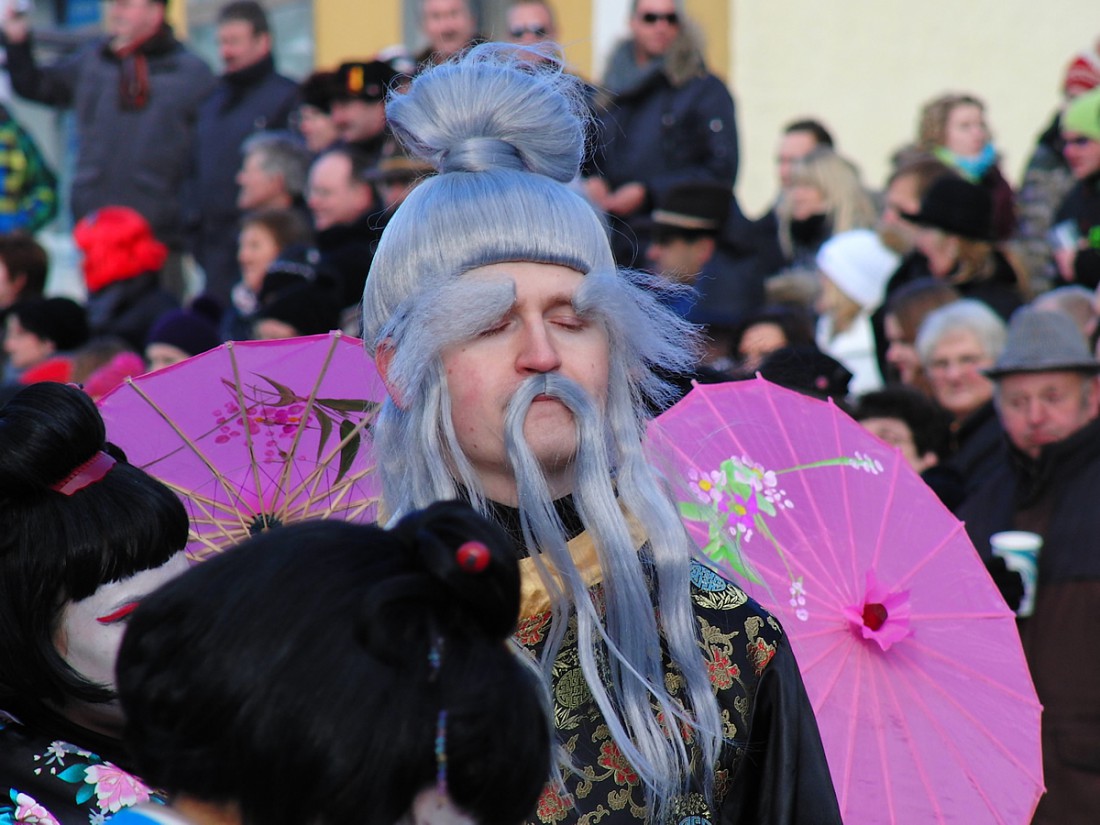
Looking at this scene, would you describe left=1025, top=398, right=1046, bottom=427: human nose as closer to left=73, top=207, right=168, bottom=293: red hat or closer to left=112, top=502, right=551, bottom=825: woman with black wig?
→ left=112, top=502, right=551, bottom=825: woman with black wig

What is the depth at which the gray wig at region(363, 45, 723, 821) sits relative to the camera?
84.2 inches

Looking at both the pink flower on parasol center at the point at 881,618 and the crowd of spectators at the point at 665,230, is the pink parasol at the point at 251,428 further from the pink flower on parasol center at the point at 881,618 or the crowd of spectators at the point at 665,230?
the crowd of spectators at the point at 665,230

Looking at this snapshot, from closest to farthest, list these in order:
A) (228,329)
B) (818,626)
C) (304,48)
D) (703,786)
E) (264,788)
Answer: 1. (264,788)
2. (703,786)
3. (818,626)
4. (228,329)
5. (304,48)

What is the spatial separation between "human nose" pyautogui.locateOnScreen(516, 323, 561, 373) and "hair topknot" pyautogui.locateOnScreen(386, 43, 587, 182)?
0.26 m

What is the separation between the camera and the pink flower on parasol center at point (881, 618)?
9.91 feet

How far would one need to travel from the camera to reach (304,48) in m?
13.6

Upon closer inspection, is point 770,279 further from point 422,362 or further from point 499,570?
point 499,570

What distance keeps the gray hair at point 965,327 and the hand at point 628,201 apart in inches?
62.2

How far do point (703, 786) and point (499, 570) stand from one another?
0.77 m

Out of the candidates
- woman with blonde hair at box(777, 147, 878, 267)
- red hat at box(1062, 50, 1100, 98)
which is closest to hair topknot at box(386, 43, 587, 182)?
woman with blonde hair at box(777, 147, 878, 267)

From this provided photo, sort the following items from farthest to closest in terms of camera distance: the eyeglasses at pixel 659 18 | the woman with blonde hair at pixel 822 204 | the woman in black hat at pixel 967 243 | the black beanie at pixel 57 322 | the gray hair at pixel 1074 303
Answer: the woman with blonde hair at pixel 822 204, the eyeglasses at pixel 659 18, the black beanie at pixel 57 322, the woman in black hat at pixel 967 243, the gray hair at pixel 1074 303

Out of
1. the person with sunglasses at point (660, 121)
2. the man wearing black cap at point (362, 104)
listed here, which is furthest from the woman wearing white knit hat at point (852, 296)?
the man wearing black cap at point (362, 104)

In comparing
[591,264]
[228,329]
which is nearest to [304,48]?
[228,329]

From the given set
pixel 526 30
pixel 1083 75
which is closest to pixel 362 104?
pixel 526 30
